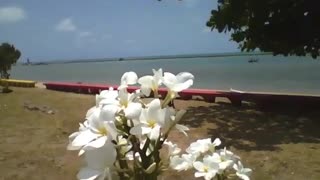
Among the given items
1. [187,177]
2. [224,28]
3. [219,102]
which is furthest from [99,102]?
[219,102]

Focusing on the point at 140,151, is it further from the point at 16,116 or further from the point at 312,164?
the point at 16,116

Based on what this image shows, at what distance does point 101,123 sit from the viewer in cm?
130

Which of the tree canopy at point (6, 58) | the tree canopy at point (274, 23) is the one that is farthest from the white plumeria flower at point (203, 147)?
the tree canopy at point (6, 58)

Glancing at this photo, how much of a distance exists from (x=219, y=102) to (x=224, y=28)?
7.87ft

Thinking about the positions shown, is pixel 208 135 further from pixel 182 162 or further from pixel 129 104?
pixel 129 104

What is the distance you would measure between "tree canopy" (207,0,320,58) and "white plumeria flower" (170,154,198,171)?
9.90 metres

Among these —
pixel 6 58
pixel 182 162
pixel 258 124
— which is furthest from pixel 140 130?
pixel 6 58

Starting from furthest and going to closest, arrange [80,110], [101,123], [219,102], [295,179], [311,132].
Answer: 1. [219,102]
2. [80,110]
3. [311,132]
4. [295,179]
5. [101,123]

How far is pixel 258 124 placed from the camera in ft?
32.6

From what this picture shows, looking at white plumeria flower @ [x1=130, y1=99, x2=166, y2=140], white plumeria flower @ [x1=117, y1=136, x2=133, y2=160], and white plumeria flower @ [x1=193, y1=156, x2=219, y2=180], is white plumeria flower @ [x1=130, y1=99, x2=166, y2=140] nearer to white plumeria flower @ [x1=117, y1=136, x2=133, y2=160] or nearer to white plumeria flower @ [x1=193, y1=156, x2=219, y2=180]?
white plumeria flower @ [x1=117, y1=136, x2=133, y2=160]

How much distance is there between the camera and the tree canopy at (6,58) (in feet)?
82.6

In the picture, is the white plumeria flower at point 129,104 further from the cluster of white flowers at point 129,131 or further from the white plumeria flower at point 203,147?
the white plumeria flower at point 203,147

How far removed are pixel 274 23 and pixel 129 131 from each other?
10.9m

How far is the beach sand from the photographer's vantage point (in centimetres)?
680
